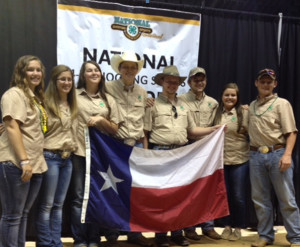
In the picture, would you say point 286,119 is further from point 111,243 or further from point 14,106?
point 14,106

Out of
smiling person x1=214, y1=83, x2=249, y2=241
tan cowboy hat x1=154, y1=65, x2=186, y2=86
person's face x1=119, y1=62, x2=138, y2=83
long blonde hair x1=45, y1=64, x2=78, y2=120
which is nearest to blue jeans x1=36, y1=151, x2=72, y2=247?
long blonde hair x1=45, y1=64, x2=78, y2=120

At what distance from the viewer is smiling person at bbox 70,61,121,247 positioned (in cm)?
327

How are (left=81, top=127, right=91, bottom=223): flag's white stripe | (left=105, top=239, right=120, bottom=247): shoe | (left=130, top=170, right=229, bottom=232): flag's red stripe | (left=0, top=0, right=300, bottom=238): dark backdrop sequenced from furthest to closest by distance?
(left=0, top=0, right=300, bottom=238): dark backdrop → (left=105, top=239, right=120, bottom=247): shoe → (left=130, top=170, right=229, bottom=232): flag's red stripe → (left=81, top=127, right=91, bottom=223): flag's white stripe

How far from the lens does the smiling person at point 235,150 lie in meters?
3.83

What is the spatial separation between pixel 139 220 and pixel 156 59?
1.63m

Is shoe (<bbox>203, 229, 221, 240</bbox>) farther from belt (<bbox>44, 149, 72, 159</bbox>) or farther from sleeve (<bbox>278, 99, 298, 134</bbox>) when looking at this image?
belt (<bbox>44, 149, 72, 159</bbox>)

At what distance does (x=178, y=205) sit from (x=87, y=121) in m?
1.11

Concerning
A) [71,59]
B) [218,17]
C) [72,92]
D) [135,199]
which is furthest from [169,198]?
[218,17]

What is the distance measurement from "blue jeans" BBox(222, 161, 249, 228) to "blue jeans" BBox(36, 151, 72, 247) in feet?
5.25

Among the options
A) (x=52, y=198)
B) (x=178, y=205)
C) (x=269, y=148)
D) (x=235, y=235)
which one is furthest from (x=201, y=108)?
(x=52, y=198)

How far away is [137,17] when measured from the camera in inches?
158

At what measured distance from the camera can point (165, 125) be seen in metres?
3.54

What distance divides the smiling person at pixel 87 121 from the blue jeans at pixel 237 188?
1272mm

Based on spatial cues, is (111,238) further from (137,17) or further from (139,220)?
(137,17)
